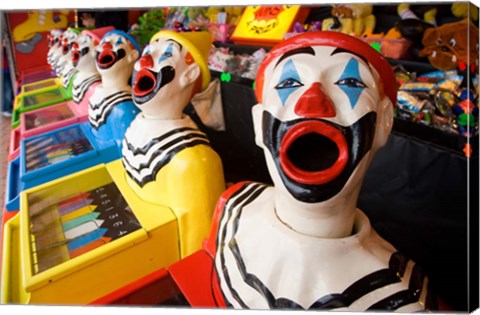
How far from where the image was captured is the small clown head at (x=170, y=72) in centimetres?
118

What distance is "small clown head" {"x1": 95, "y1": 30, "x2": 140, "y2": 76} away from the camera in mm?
1610

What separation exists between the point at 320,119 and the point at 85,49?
189 centimetres

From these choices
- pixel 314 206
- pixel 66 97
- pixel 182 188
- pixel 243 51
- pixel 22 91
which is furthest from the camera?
pixel 22 91

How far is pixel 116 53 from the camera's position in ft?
5.30

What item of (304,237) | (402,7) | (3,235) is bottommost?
(3,235)

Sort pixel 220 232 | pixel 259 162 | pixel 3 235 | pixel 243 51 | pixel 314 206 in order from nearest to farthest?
pixel 314 206 → pixel 220 232 → pixel 3 235 → pixel 259 162 → pixel 243 51

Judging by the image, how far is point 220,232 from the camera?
89 centimetres

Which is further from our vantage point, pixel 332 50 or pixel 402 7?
pixel 402 7

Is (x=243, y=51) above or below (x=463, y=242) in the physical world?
above

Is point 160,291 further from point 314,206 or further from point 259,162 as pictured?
point 259,162

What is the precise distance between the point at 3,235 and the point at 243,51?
177 cm

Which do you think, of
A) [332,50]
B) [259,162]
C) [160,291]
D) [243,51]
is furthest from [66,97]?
[332,50]

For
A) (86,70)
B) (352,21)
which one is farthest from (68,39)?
(352,21)

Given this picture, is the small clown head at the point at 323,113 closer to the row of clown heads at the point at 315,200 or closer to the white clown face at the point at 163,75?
the row of clown heads at the point at 315,200
